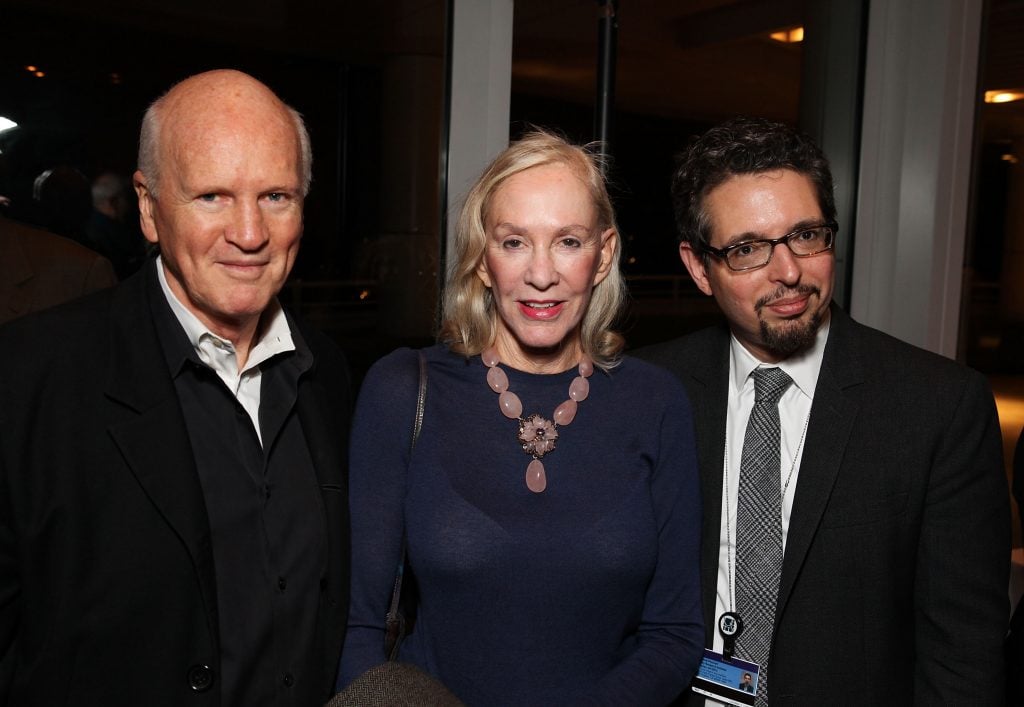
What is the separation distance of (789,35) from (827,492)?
113 inches

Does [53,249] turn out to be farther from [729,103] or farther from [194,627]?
[729,103]

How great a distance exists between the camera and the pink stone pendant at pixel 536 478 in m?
1.63

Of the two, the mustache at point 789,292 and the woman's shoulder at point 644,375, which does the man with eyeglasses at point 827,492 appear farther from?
the woman's shoulder at point 644,375

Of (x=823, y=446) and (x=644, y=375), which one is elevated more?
(x=644, y=375)

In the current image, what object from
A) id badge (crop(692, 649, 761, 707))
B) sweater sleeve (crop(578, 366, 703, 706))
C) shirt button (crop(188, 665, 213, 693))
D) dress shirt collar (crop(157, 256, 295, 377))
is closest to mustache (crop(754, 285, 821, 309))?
sweater sleeve (crop(578, 366, 703, 706))

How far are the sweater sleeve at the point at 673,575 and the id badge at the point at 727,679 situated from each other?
0.10m

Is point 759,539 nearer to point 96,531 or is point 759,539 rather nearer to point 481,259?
point 481,259

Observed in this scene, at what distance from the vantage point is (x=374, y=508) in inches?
63.1

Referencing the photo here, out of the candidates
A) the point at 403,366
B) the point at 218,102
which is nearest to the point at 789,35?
the point at 403,366

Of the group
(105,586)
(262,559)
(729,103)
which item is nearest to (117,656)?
(105,586)

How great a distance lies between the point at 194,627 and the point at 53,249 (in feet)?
3.51

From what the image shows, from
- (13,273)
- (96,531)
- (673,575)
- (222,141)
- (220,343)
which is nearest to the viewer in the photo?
(96,531)

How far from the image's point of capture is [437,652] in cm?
164

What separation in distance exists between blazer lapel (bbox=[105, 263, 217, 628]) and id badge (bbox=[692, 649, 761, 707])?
3.17 ft
